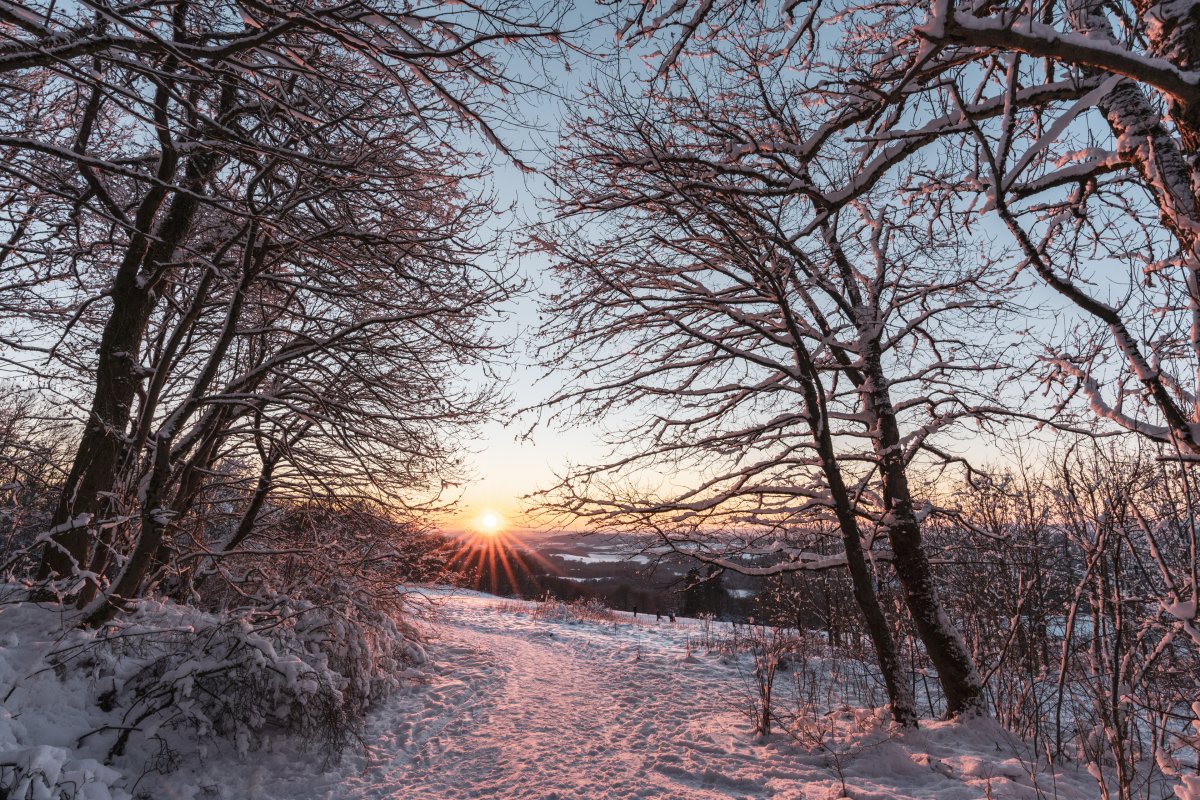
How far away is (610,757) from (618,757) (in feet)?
0.24

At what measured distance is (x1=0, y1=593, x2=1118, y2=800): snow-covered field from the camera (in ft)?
12.7

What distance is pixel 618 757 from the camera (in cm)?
482

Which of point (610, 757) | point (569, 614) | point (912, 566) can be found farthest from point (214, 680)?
point (569, 614)

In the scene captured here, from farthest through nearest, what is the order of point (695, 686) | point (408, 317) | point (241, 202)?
point (695, 686)
point (408, 317)
point (241, 202)

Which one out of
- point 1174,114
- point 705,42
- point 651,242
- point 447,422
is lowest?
point 447,422

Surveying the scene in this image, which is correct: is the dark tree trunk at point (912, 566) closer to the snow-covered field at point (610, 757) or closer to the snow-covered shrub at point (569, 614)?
the snow-covered field at point (610, 757)

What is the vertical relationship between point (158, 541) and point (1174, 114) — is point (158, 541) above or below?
below

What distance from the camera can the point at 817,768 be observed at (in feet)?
14.1

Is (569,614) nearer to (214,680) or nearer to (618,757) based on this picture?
(618,757)

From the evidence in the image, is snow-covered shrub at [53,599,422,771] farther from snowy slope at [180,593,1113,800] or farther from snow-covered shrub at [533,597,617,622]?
snow-covered shrub at [533,597,617,622]

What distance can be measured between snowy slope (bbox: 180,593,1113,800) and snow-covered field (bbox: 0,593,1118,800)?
1 centimetres

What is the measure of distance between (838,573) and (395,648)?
466 inches

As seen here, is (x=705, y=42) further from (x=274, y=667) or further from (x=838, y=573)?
(x=838, y=573)

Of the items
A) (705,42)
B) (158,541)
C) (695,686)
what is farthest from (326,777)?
(705,42)
